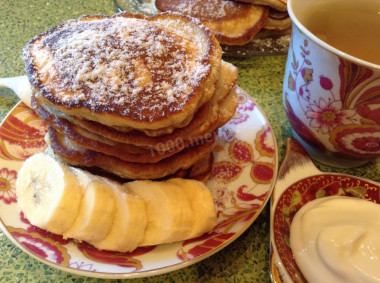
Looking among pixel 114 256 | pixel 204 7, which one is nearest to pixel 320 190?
pixel 114 256

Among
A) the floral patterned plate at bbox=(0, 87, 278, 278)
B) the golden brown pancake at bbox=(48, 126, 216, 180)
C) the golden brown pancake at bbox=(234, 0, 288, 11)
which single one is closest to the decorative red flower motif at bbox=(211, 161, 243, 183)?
the floral patterned plate at bbox=(0, 87, 278, 278)

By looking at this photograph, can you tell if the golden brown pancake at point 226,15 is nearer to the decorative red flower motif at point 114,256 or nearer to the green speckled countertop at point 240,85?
the green speckled countertop at point 240,85

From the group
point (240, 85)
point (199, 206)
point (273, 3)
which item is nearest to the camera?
point (199, 206)

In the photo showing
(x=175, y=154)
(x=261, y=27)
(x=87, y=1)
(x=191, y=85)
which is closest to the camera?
(x=191, y=85)

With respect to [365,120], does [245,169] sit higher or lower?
lower

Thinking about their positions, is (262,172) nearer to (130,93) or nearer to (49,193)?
(130,93)

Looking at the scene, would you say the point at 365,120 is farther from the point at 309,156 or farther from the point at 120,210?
the point at 120,210

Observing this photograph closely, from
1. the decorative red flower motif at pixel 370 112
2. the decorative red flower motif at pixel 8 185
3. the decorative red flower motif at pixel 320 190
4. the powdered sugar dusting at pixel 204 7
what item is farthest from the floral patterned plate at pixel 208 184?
the powdered sugar dusting at pixel 204 7

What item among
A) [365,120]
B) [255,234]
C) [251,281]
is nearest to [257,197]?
[255,234]

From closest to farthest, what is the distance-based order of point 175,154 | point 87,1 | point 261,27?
point 175,154 < point 261,27 < point 87,1
